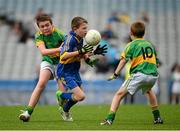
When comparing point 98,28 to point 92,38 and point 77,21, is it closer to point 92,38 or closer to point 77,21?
point 77,21

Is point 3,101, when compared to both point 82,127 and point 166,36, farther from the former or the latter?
point 82,127

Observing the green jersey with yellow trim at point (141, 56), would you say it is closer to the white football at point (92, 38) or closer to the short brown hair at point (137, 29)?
the short brown hair at point (137, 29)

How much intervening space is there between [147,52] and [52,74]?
6.64 ft

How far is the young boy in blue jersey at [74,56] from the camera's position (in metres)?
11.7

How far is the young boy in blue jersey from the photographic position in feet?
38.4

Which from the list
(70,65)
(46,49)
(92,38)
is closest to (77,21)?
(92,38)

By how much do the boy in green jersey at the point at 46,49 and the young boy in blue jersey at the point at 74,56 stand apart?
38cm

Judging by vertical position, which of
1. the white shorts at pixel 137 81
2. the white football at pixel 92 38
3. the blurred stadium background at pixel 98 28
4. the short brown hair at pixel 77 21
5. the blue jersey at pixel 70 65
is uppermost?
the short brown hair at pixel 77 21

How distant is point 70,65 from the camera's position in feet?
39.4

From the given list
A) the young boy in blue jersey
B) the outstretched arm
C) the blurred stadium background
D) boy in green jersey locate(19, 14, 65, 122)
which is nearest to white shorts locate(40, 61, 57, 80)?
boy in green jersey locate(19, 14, 65, 122)

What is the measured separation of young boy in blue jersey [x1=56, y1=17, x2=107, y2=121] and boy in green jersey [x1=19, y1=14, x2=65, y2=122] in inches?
15.1

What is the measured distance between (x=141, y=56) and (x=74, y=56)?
1140 mm

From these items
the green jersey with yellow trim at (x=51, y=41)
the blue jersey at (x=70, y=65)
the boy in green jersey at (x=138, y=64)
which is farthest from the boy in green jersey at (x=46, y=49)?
the boy in green jersey at (x=138, y=64)

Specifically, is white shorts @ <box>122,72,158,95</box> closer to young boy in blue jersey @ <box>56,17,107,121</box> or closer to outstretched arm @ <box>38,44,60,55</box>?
young boy in blue jersey @ <box>56,17,107,121</box>
